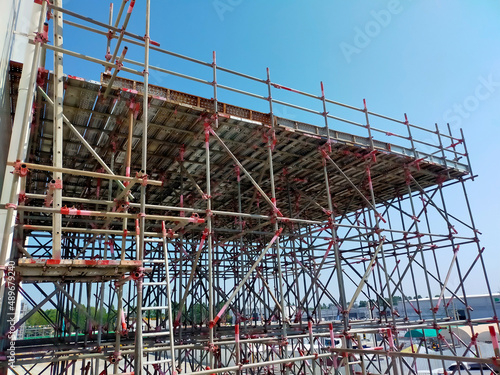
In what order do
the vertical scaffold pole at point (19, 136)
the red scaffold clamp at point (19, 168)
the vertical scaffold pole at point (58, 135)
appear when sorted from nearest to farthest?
the vertical scaffold pole at point (19, 136) → the red scaffold clamp at point (19, 168) → the vertical scaffold pole at point (58, 135)

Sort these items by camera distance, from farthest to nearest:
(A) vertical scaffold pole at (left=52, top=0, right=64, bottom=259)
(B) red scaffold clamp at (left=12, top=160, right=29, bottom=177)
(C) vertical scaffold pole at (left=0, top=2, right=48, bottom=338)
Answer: (A) vertical scaffold pole at (left=52, top=0, right=64, bottom=259)
(B) red scaffold clamp at (left=12, top=160, right=29, bottom=177)
(C) vertical scaffold pole at (left=0, top=2, right=48, bottom=338)

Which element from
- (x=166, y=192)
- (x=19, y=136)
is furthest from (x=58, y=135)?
(x=166, y=192)

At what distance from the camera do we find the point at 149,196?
15.2 m

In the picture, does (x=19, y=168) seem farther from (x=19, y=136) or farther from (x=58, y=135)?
(x=58, y=135)

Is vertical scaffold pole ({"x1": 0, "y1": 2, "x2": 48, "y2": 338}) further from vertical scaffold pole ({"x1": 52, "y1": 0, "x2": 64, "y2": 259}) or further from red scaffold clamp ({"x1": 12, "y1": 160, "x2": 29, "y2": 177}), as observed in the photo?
vertical scaffold pole ({"x1": 52, "y1": 0, "x2": 64, "y2": 259})

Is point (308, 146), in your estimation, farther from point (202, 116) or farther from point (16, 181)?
point (16, 181)

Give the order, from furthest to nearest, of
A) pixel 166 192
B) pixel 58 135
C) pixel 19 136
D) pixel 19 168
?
1. pixel 166 192
2. pixel 58 135
3. pixel 19 136
4. pixel 19 168

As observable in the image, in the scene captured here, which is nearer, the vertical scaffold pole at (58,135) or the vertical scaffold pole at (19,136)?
the vertical scaffold pole at (19,136)

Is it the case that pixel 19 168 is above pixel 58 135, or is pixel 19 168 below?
below

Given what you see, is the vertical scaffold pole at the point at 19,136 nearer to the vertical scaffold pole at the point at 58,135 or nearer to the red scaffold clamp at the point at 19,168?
the red scaffold clamp at the point at 19,168

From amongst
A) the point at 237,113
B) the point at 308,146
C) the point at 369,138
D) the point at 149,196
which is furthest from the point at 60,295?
the point at 369,138

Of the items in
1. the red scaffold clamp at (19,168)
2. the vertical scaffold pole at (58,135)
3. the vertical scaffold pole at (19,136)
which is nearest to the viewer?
the vertical scaffold pole at (19,136)

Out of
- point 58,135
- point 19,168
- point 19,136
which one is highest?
point 58,135

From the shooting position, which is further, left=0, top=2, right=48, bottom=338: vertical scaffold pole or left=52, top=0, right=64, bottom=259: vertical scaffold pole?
left=52, top=0, right=64, bottom=259: vertical scaffold pole
